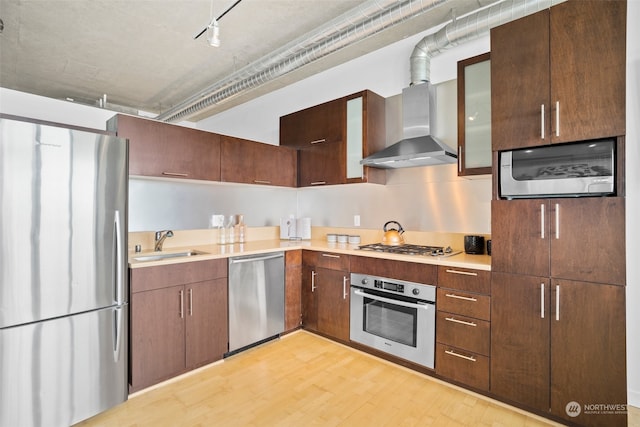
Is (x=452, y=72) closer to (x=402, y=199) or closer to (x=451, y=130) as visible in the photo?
(x=451, y=130)

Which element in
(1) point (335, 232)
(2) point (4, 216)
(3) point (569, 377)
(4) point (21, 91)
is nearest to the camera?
(2) point (4, 216)

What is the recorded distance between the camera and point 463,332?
2143mm

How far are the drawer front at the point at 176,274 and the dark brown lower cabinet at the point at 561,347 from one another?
2.04 m

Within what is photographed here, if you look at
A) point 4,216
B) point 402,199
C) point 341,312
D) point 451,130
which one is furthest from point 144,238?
point 451,130

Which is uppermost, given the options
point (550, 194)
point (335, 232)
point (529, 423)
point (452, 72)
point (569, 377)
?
point (452, 72)

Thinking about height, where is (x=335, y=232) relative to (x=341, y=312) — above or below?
above

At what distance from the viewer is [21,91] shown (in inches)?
157

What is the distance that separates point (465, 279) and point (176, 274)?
2.07 m

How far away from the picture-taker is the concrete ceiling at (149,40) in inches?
99.3

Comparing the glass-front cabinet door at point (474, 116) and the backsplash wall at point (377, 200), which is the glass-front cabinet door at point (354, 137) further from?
the glass-front cabinet door at point (474, 116)

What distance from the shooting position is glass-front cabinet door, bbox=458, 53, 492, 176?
91.1 inches

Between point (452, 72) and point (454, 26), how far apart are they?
387mm

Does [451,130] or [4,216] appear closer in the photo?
[4,216]

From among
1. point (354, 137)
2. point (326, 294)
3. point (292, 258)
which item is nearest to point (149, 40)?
point (354, 137)
